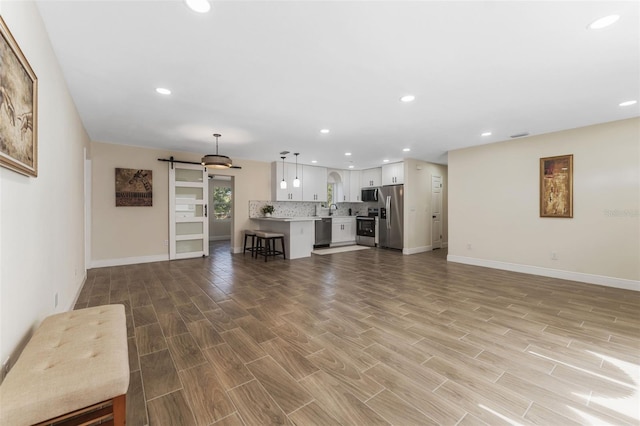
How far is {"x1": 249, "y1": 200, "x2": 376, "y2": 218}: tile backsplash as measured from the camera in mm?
7530

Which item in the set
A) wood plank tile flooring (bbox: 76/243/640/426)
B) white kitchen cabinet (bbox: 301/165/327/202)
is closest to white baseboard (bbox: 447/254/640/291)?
wood plank tile flooring (bbox: 76/243/640/426)

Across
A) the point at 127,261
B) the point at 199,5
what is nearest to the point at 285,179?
the point at 127,261

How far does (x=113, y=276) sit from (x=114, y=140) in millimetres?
2707

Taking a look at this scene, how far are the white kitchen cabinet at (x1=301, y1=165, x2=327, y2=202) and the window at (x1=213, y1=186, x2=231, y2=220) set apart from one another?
4.04m

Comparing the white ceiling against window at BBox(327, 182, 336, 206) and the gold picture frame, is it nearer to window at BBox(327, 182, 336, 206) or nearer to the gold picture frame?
the gold picture frame

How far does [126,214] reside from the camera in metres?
5.65

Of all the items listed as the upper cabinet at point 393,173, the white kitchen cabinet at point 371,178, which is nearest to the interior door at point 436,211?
the upper cabinet at point 393,173

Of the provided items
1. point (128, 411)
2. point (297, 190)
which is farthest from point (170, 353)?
point (297, 190)

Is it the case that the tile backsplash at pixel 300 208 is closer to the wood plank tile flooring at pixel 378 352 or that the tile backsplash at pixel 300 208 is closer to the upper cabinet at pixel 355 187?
the upper cabinet at pixel 355 187

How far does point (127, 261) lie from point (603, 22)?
771 cm

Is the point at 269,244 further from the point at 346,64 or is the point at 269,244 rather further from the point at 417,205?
the point at 346,64

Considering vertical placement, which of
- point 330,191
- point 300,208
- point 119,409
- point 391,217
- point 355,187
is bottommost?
point 119,409

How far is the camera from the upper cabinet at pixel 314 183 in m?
8.06

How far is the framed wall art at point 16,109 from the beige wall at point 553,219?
6.62 meters
